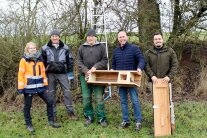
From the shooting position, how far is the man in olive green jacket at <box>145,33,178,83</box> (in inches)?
288

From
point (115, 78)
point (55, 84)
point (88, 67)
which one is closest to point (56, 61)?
point (55, 84)

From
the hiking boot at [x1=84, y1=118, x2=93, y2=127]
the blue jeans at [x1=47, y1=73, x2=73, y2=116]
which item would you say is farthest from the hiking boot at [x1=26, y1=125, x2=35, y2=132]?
the hiking boot at [x1=84, y1=118, x2=93, y2=127]

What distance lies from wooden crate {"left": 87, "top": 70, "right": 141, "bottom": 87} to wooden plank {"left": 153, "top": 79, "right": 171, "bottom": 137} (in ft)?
1.37

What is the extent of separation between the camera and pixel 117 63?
7.63 meters

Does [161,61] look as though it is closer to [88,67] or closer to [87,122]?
[88,67]

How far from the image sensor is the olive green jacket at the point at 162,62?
24.0 feet

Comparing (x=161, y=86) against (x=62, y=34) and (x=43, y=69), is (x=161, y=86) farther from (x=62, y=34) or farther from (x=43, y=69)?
(x=62, y=34)

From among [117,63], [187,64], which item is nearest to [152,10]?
[187,64]

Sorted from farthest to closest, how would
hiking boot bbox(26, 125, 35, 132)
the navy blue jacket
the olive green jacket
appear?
hiking boot bbox(26, 125, 35, 132) < the navy blue jacket < the olive green jacket

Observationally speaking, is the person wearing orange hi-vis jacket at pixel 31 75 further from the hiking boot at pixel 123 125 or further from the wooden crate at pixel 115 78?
the hiking boot at pixel 123 125

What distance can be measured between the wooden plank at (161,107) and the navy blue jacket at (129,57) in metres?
0.55

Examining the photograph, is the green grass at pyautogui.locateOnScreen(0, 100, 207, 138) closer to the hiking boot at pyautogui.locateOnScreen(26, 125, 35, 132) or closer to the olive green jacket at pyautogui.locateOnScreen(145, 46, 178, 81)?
the hiking boot at pyautogui.locateOnScreen(26, 125, 35, 132)

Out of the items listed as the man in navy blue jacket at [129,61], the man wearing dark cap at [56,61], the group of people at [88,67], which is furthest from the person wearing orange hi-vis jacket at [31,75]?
the man in navy blue jacket at [129,61]

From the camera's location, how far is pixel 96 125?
789cm
